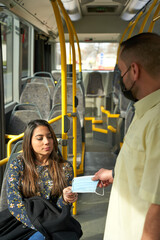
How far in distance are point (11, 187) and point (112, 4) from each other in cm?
603

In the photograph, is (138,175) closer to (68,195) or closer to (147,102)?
(147,102)

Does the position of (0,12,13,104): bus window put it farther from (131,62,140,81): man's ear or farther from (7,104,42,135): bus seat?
(131,62,140,81): man's ear

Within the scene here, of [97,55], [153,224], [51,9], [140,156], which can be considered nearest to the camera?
[153,224]

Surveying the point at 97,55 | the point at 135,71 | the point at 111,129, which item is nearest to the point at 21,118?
the point at 111,129

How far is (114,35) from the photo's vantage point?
9398 mm

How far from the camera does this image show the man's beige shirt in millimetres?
1120

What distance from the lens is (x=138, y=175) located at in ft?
4.00

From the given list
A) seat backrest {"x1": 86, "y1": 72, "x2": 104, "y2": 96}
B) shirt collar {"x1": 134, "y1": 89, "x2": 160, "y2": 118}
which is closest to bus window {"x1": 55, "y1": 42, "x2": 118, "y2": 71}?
seat backrest {"x1": 86, "y1": 72, "x2": 104, "y2": 96}

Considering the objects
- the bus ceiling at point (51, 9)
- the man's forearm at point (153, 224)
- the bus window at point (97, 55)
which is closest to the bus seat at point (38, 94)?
the bus ceiling at point (51, 9)

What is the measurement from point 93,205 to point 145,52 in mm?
2832

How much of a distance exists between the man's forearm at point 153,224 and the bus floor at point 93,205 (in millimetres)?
598

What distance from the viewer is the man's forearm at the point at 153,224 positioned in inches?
42.9

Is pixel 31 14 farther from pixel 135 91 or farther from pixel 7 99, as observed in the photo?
pixel 135 91

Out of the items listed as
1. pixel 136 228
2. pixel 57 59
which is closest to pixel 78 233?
pixel 136 228
